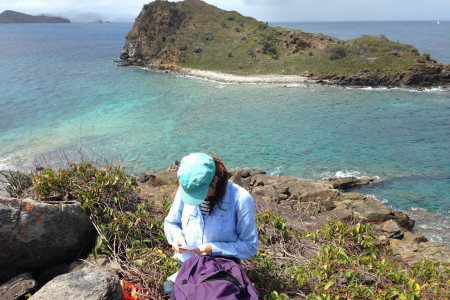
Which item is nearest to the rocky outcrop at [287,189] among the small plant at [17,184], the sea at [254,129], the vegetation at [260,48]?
the sea at [254,129]

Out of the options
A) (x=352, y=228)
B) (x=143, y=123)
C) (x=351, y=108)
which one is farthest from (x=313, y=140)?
(x=352, y=228)

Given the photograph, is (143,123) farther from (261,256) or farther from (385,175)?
(261,256)

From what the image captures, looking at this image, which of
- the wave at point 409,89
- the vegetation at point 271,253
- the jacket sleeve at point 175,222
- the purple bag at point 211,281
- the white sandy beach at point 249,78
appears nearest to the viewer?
the purple bag at point 211,281

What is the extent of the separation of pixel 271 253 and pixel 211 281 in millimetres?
2558

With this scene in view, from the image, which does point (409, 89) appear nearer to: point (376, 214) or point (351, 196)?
point (351, 196)

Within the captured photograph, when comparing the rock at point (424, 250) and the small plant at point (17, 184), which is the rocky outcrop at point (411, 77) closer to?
the rock at point (424, 250)

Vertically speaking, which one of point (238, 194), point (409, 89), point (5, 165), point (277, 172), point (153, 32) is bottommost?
point (5, 165)

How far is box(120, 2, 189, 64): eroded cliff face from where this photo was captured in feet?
170

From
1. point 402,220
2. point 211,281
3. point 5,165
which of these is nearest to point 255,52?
Result: point 5,165

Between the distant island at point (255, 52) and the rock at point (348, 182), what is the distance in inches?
897

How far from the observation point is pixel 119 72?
4572cm

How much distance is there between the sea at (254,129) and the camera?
1616 cm

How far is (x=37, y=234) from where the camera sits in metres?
3.97

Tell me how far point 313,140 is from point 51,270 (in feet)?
61.4
